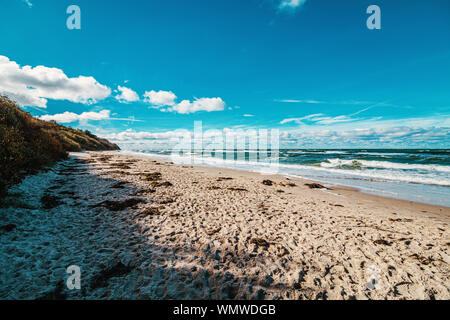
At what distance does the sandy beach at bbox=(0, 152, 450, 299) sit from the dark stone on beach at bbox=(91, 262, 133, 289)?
20mm

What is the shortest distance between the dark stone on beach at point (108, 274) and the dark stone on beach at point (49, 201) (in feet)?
16.7

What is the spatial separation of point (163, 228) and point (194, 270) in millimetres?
2417

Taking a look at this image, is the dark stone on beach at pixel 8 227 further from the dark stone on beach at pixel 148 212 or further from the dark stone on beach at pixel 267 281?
the dark stone on beach at pixel 267 281

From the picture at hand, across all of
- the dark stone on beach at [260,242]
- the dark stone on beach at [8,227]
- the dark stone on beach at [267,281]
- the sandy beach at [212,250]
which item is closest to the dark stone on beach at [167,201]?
the sandy beach at [212,250]

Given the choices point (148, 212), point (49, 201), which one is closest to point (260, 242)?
point (148, 212)

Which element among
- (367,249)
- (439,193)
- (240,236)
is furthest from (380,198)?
Answer: (240,236)

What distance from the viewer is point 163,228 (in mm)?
6027

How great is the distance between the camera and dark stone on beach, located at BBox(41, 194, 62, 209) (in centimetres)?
688

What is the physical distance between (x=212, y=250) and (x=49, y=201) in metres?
7.20

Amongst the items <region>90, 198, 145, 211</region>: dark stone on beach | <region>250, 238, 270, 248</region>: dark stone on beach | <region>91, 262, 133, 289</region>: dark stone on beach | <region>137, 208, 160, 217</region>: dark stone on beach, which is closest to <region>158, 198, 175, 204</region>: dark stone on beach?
<region>90, 198, 145, 211</region>: dark stone on beach

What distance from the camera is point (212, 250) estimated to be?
4918 millimetres
